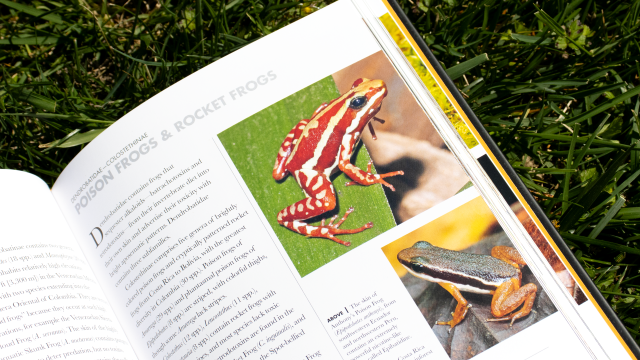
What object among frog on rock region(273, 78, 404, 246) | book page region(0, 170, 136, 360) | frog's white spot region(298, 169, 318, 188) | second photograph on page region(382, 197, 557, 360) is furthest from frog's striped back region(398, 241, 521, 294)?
book page region(0, 170, 136, 360)

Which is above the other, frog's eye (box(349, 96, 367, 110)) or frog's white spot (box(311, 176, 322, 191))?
frog's eye (box(349, 96, 367, 110))

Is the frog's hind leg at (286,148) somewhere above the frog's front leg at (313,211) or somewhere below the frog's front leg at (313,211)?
above

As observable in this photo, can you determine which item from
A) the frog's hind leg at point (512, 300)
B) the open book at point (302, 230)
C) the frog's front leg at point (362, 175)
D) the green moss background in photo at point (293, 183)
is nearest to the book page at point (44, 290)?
the open book at point (302, 230)

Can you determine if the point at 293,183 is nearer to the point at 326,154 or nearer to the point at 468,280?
the point at 326,154

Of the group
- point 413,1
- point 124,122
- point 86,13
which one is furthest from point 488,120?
point 86,13

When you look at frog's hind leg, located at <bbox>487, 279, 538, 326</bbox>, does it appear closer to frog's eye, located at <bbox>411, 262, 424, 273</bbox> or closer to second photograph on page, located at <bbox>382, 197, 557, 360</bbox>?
second photograph on page, located at <bbox>382, 197, 557, 360</bbox>

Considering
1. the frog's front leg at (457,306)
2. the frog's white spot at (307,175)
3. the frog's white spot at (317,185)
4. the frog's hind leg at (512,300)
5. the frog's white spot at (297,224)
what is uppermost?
the frog's white spot at (307,175)

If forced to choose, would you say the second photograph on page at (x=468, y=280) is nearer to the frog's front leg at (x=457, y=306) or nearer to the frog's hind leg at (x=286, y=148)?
the frog's front leg at (x=457, y=306)
